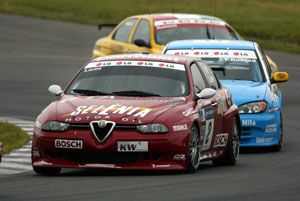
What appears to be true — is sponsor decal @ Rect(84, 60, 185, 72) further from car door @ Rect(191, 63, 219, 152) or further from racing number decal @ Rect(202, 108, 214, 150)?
racing number decal @ Rect(202, 108, 214, 150)

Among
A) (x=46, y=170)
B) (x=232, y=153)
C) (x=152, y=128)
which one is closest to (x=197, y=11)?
(x=232, y=153)

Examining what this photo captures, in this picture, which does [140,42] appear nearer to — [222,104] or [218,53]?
[218,53]

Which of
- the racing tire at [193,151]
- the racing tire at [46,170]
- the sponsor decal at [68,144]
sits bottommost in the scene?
the racing tire at [46,170]

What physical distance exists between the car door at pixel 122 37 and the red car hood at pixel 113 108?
1174cm

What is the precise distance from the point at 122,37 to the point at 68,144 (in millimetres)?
Result: 13217

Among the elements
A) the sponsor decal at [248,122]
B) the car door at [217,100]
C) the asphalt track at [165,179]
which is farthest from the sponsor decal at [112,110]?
the sponsor decal at [248,122]

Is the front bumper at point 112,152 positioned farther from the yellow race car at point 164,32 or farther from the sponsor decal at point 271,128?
the yellow race car at point 164,32

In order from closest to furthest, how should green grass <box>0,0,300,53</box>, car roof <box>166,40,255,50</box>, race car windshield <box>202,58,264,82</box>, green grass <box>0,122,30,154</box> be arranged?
1. green grass <box>0,122,30,154</box>
2. race car windshield <box>202,58,264,82</box>
3. car roof <box>166,40,255,50</box>
4. green grass <box>0,0,300,53</box>

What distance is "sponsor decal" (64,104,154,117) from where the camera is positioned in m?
13.7

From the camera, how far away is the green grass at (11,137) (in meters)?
17.8

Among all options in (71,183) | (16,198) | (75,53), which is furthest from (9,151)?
(75,53)

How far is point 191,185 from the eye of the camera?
1273 cm

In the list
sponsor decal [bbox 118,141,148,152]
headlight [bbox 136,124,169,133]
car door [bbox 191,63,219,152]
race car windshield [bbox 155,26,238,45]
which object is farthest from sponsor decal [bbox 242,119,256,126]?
race car windshield [bbox 155,26,238,45]

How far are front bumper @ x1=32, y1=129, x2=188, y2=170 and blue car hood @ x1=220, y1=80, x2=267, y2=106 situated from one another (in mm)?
3876
